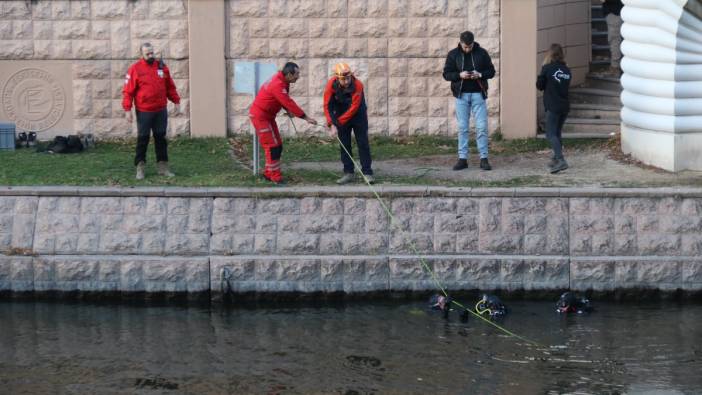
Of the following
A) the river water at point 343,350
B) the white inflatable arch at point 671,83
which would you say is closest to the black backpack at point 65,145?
the river water at point 343,350

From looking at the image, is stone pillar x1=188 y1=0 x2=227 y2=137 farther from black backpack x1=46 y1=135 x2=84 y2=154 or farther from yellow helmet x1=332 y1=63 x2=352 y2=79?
yellow helmet x1=332 y1=63 x2=352 y2=79

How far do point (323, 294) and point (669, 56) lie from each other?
206 inches

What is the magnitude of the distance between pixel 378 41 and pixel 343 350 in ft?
→ 24.8

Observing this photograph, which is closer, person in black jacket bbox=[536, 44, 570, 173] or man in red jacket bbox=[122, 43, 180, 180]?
man in red jacket bbox=[122, 43, 180, 180]

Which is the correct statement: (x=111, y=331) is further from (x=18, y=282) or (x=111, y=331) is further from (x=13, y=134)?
(x=13, y=134)

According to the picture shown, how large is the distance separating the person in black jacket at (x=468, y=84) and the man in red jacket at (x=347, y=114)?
1.47 meters

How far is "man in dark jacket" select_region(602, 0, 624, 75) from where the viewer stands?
21.5 metres

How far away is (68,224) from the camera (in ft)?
50.3

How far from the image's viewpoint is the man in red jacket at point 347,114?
16000 mm

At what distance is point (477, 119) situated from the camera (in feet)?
56.6

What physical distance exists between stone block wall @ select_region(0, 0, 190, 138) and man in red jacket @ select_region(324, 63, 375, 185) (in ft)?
14.3

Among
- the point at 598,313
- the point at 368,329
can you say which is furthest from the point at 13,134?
the point at 598,313

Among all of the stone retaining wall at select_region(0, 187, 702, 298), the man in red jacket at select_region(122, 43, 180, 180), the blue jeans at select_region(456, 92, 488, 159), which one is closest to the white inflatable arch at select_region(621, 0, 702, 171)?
the stone retaining wall at select_region(0, 187, 702, 298)

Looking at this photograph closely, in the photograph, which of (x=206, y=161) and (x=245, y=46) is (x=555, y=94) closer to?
(x=206, y=161)
